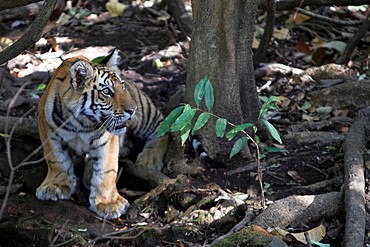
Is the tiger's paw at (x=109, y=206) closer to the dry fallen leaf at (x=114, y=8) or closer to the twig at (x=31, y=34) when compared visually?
the twig at (x=31, y=34)

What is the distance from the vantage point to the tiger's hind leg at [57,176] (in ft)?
11.9

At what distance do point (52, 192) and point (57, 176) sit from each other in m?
0.19

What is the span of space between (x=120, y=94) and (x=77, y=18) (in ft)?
15.2

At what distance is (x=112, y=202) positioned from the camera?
3.67m

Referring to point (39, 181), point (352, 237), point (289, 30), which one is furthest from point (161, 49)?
point (352, 237)

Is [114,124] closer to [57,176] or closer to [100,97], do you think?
[100,97]

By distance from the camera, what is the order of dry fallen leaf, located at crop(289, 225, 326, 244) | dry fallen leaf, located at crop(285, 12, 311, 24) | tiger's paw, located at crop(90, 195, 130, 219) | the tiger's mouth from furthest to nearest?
dry fallen leaf, located at crop(285, 12, 311, 24) → tiger's paw, located at crop(90, 195, 130, 219) → the tiger's mouth → dry fallen leaf, located at crop(289, 225, 326, 244)

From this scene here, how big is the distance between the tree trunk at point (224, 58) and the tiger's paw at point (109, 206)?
915 millimetres

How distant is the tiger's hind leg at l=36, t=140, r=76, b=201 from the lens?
364 cm

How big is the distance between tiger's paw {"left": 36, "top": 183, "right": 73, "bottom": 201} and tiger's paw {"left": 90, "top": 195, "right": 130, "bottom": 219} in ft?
0.76

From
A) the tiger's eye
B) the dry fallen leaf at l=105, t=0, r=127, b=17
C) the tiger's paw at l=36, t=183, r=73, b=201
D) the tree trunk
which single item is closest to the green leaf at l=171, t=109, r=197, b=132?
the tiger's eye

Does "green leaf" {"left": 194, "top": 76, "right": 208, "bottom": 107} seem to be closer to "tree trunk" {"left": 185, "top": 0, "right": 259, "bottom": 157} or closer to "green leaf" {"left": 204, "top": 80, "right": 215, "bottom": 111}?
"green leaf" {"left": 204, "top": 80, "right": 215, "bottom": 111}

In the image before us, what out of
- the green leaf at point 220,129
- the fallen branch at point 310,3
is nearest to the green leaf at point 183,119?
the green leaf at point 220,129

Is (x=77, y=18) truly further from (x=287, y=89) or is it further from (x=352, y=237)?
(x=352, y=237)
